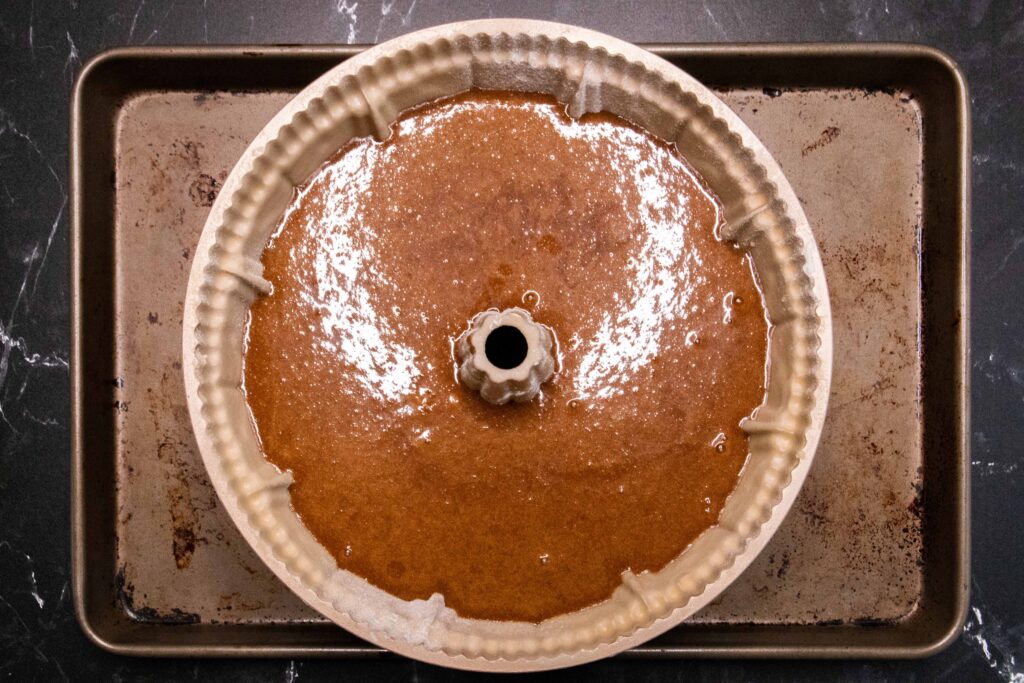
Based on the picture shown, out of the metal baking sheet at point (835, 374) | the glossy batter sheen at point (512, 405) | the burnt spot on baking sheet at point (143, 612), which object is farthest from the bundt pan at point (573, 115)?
the burnt spot on baking sheet at point (143, 612)

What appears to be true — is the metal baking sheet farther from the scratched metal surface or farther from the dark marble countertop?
the dark marble countertop

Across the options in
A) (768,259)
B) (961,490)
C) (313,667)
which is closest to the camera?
(768,259)

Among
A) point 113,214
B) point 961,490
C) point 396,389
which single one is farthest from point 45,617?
point 961,490

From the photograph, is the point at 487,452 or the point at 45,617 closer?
the point at 487,452

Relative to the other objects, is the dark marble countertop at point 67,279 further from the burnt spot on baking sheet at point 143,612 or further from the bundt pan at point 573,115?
the bundt pan at point 573,115

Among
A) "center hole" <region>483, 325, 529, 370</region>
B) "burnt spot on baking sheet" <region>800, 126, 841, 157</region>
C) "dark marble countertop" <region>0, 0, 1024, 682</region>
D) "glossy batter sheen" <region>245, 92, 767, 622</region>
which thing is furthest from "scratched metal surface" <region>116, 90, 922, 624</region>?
"center hole" <region>483, 325, 529, 370</region>

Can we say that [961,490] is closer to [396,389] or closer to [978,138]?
[978,138]
